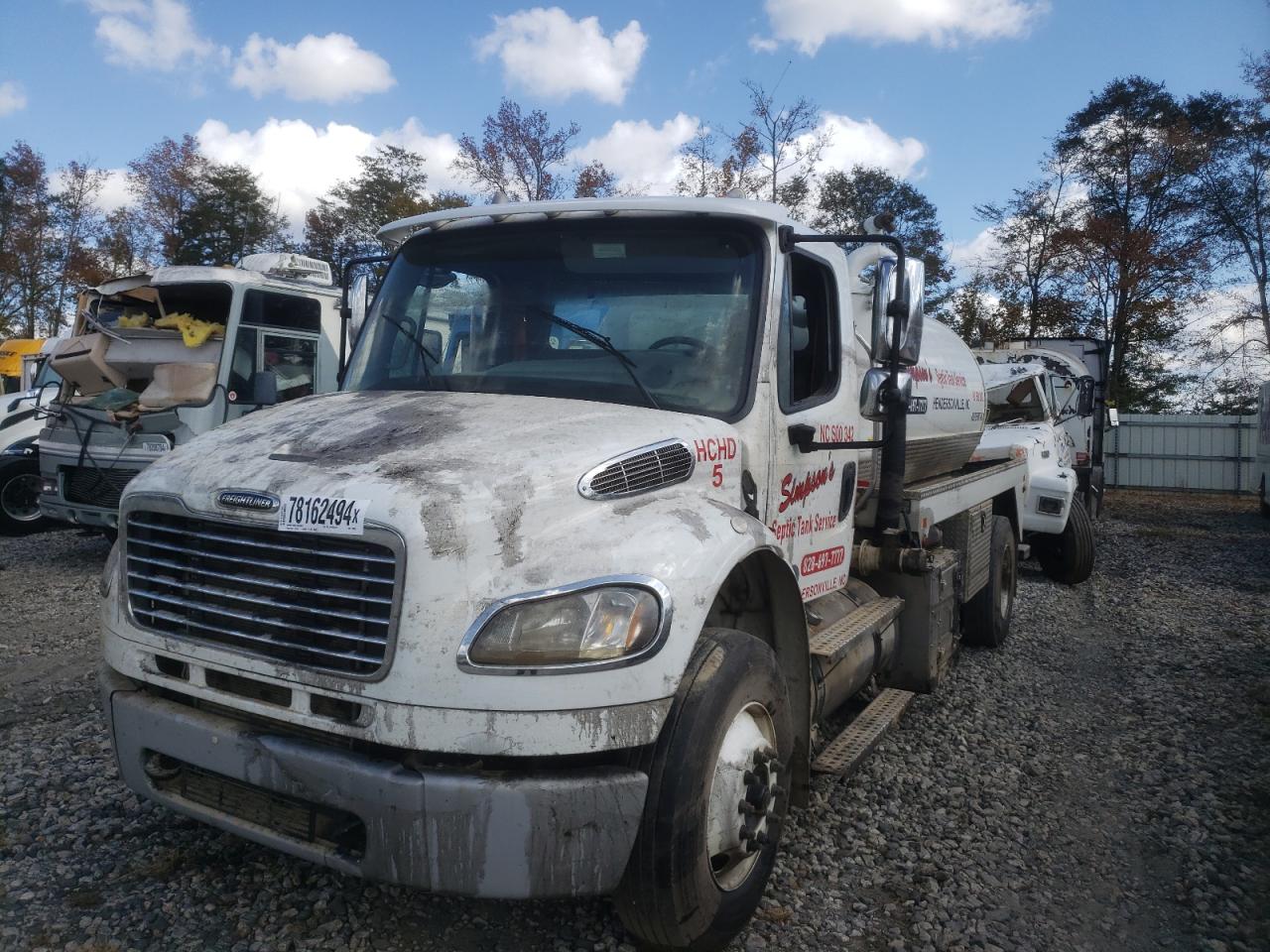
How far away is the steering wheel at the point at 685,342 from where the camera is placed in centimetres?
352

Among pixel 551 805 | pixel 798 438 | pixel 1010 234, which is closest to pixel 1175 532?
pixel 1010 234

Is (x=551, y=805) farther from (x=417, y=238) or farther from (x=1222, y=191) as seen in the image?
(x=1222, y=191)

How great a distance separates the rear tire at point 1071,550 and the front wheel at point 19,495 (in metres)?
12.0

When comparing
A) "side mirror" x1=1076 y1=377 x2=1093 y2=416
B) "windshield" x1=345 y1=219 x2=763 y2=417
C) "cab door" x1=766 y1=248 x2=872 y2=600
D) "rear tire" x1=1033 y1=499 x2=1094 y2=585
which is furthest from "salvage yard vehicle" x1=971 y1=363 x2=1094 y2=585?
"windshield" x1=345 y1=219 x2=763 y2=417

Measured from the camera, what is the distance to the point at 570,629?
97.9 inches

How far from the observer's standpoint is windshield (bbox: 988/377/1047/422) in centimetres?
1172

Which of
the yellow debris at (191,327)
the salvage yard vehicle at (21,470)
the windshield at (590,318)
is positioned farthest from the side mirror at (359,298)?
the salvage yard vehicle at (21,470)

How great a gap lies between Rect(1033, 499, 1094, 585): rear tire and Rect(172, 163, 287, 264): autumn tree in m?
30.1

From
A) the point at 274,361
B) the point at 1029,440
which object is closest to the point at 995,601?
the point at 1029,440

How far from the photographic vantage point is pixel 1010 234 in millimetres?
25734

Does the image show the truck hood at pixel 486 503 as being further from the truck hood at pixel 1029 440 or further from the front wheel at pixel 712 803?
the truck hood at pixel 1029 440

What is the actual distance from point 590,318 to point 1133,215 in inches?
1018

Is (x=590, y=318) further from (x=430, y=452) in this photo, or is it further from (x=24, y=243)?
(x=24, y=243)

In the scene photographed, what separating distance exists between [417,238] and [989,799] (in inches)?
147
